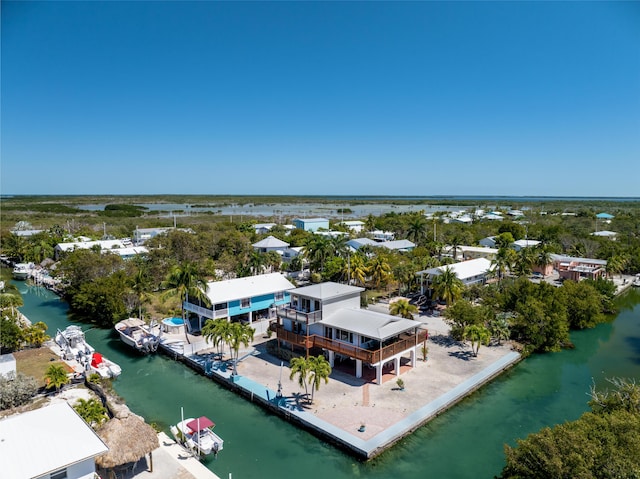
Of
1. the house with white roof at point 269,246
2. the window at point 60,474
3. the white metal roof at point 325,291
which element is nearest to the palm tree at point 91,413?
the window at point 60,474

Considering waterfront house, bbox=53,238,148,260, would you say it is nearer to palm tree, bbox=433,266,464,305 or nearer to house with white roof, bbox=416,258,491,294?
house with white roof, bbox=416,258,491,294

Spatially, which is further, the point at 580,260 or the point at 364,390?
the point at 580,260

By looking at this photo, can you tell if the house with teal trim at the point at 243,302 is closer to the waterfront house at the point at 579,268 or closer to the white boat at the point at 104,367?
the white boat at the point at 104,367

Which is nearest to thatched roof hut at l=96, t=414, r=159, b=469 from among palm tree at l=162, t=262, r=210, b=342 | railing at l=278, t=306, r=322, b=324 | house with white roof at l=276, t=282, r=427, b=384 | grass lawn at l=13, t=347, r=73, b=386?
grass lawn at l=13, t=347, r=73, b=386

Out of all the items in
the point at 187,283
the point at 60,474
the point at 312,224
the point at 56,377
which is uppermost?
the point at 187,283

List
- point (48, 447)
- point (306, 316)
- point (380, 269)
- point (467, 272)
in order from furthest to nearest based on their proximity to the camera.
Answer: point (380, 269)
point (467, 272)
point (306, 316)
point (48, 447)

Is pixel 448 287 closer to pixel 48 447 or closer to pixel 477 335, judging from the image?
pixel 477 335

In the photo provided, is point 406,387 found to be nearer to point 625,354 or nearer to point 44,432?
point 44,432

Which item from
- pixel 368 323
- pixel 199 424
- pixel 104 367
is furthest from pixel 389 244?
pixel 199 424
